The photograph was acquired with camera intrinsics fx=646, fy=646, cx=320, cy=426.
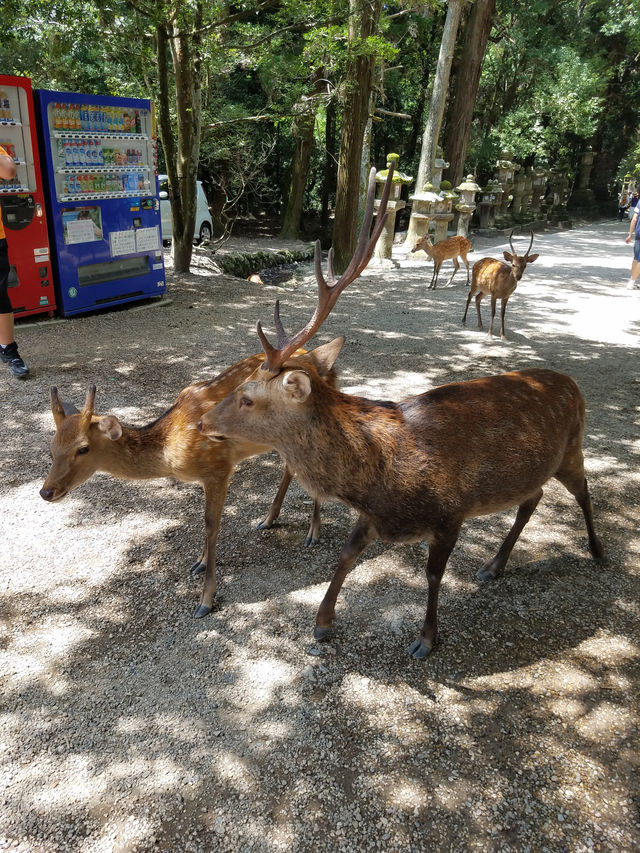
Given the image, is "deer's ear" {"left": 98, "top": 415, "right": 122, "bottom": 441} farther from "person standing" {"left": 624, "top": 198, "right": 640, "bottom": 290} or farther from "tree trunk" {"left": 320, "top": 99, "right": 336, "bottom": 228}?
"tree trunk" {"left": 320, "top": 99, "right": 336, "bottom": 228}

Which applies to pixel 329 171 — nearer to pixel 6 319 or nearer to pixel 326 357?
pixel 6 319

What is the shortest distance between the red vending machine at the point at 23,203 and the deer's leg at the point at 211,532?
5.01 m

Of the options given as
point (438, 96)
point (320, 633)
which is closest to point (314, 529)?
point (320, 633)

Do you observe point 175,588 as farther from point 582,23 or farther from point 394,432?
point 582,23

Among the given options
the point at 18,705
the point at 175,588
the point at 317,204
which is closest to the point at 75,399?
the point at 175,588

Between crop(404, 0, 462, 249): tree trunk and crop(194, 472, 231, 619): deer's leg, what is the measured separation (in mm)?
12386

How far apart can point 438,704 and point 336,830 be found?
0.68 meters

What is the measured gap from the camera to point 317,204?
64.3 ft

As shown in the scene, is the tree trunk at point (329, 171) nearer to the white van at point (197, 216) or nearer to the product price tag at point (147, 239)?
the white van at point (197, 216)

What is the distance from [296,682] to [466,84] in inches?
657

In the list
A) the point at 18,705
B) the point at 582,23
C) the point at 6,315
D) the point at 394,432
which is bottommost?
the point at 18,705

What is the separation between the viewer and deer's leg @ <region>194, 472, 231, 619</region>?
3.06 meters

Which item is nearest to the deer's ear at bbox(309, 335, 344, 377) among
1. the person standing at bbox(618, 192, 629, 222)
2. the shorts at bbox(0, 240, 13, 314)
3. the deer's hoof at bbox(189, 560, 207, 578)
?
the deer's hoof at bbox(189, 560, 207, 578)

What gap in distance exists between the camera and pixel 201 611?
3.03m
